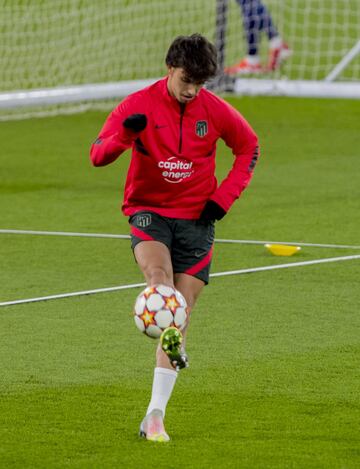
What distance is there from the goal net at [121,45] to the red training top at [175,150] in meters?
11.2

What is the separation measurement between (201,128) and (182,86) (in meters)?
0.33

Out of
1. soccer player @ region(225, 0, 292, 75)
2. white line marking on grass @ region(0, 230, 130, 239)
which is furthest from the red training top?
soccer player @ region(225, 0, 292, 75)

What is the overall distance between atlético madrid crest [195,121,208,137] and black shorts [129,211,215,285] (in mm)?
436

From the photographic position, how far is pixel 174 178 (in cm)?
679

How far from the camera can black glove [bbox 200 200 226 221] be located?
678cm

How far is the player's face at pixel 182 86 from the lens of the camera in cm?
652

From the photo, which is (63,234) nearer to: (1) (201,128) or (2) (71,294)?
(2) (71,294)

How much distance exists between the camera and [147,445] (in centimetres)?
639

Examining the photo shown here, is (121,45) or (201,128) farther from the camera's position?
(121,45)

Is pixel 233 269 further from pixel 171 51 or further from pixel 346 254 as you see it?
pixel 171 51

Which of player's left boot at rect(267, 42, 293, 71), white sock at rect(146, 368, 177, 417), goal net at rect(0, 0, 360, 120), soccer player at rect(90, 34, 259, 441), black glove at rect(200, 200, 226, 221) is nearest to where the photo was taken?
white sock at rect(146, 368, 177, 417)

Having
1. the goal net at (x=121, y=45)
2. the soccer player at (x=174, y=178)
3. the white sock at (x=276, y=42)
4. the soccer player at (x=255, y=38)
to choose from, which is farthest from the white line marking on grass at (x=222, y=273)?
the white sock at (x=276, y=42)

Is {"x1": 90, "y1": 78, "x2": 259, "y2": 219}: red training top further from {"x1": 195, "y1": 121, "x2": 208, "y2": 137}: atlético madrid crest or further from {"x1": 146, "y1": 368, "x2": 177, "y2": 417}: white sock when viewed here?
{"x1": 146, "y1": 368, "x2": 177, "y2": 417}: white sock

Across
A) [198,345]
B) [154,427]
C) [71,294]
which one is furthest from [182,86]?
[71,294]
